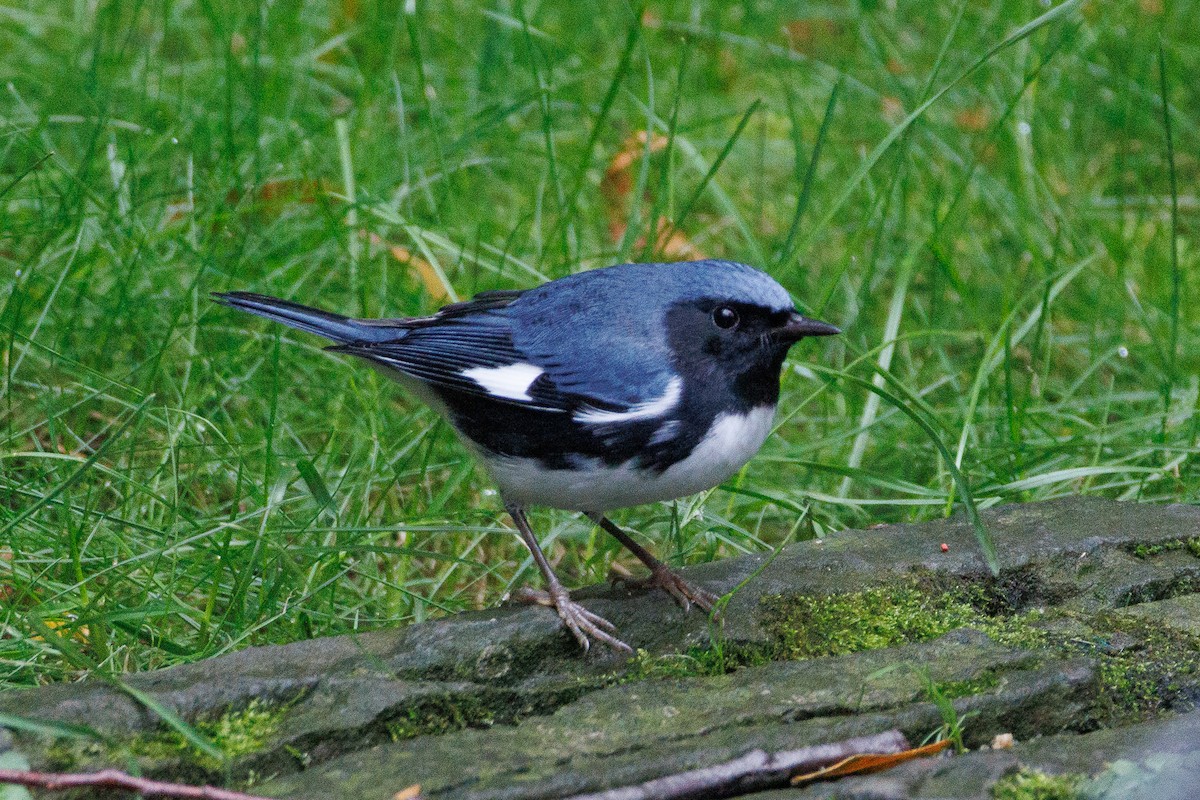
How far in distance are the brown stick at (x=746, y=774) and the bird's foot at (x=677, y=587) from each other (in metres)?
0.69

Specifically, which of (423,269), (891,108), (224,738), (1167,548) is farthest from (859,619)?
(891,108)

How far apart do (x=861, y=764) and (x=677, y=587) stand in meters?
0.92

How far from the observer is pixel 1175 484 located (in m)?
4.00

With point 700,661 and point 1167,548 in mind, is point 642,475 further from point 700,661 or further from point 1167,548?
point 1167,548

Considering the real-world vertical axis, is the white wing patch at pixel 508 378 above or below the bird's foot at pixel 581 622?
above

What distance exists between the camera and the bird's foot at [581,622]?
284 cm

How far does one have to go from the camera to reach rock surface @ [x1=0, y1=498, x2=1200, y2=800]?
7.24 ft

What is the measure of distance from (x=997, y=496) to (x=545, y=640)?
62.1 inches

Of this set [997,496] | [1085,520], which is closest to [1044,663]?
[1085,520]

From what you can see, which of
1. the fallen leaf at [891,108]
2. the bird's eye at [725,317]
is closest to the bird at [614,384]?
the bird's eye at [725,317]

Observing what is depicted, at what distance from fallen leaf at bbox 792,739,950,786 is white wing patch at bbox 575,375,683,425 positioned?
95cm

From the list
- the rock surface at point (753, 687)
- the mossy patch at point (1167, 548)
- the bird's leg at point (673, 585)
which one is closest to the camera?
the rock surface at point (753, 687)

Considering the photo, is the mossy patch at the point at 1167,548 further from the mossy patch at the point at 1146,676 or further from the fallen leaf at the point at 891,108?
the fallen leaf at the point at 891,108

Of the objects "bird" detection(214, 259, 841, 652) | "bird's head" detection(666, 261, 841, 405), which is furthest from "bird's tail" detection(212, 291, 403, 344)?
"bird's head" detection(666, 261, 841, 405)
